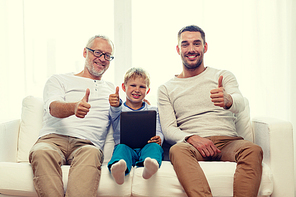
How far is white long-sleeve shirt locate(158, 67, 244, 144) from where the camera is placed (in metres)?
1.69

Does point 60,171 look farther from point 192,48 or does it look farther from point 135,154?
point 192,48

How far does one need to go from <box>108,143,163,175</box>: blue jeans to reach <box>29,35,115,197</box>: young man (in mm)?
107

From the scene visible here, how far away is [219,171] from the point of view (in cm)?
137

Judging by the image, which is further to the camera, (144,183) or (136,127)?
(136,127)

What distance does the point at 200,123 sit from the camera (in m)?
1.71

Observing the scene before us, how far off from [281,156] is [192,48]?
0.87m

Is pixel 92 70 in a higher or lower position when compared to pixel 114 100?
higher

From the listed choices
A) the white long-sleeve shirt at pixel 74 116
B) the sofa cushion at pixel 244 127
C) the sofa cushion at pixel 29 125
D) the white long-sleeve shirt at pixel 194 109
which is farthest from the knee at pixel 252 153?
the sofa cushion at pixel 29 125

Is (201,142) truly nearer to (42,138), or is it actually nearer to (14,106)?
(42,138)

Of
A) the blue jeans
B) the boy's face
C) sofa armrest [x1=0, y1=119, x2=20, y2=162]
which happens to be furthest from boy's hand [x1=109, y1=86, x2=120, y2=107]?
sofa armrest [x1=0, y1=119, x2=20, y2=162]

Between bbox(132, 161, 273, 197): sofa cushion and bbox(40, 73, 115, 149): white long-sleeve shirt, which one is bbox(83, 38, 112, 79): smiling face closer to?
bbox(40, 73, 115, 149): white long-sleeve shirt

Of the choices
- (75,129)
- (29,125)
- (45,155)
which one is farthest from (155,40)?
(45,155)

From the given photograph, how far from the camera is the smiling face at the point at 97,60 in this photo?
1.86 metres

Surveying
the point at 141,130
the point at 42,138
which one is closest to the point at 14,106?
the point at 42,138
